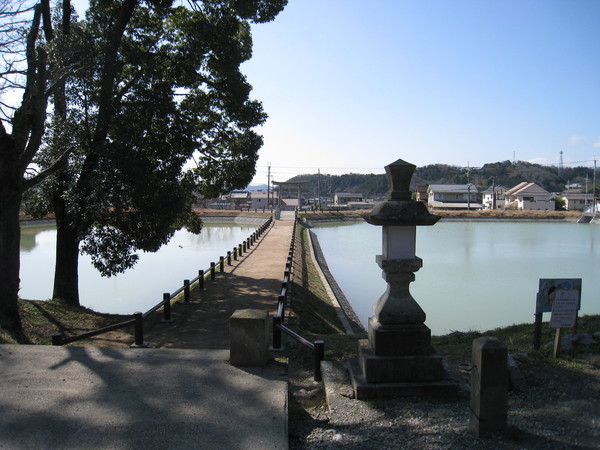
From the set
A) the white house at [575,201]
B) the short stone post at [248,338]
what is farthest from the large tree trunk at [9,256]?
the white house at [575,201]

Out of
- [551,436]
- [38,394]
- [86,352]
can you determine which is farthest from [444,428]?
[86,352]

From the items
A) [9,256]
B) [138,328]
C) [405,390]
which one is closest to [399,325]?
[405,390]

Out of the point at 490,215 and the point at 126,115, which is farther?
the point at 490,215

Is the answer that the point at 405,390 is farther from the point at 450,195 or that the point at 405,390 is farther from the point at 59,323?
the point at 450,195

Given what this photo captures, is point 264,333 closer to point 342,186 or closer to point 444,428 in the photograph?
point 444,428

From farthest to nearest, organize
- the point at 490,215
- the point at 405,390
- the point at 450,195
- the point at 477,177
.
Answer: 1. the point at 477,177
2. the point at 450,195
3. the point at 490,215
4. the point at 405,390

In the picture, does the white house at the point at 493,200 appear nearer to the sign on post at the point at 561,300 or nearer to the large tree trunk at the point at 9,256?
the sign on post at the point at 561,300

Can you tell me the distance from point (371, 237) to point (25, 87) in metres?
37.1

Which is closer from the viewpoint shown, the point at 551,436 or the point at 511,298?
the point at 551,436

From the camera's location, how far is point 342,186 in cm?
16500

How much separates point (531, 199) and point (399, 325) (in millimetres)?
84819

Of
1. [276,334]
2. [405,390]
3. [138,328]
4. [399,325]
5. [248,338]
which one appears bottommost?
[138,328]

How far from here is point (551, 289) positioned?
5.39 m

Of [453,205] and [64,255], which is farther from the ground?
[453,205]
